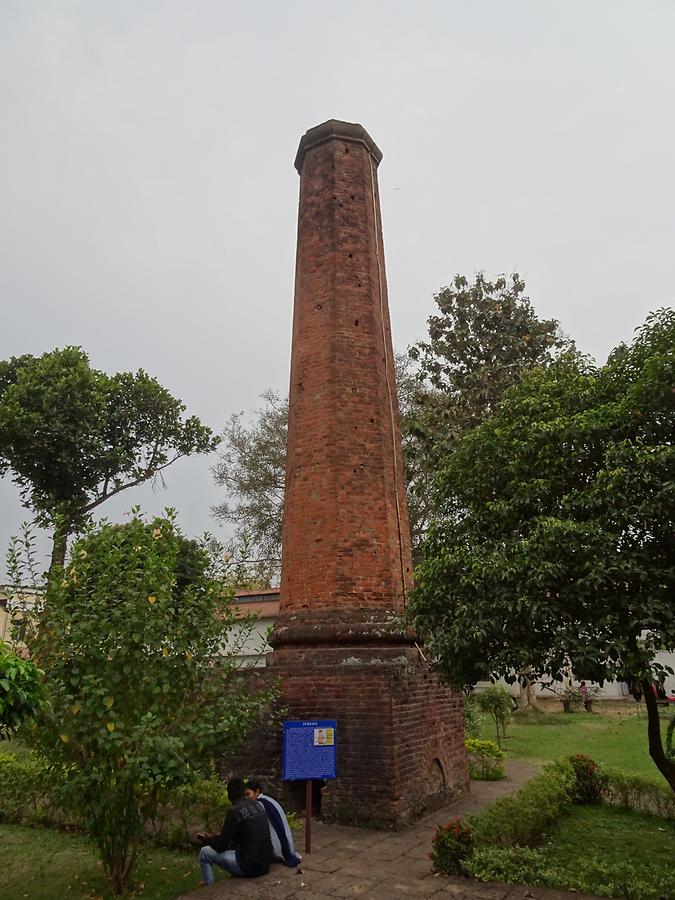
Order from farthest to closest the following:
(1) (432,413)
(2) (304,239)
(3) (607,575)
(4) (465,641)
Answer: (1) (432,413), (2) (304,239), (4) (465,641), (3) (607,575)

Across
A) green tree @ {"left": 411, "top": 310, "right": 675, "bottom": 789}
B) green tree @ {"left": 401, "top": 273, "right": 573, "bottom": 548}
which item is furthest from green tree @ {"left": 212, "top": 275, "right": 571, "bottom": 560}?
green tree @ {"left": 411, "top": 310, "right": 675, "bottom": 789}

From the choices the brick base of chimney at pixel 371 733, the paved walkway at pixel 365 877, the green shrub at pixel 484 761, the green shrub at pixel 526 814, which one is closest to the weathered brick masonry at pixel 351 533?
the brick base of chimney at pixel 371 733

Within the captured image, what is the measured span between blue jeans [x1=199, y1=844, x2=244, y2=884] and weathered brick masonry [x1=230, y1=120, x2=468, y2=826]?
253 centimetres

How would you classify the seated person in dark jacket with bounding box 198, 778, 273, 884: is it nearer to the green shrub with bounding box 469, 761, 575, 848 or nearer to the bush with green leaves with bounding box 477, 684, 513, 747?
the green shrub with bounding box 469, 761, 575, 848

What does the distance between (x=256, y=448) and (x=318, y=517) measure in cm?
1451

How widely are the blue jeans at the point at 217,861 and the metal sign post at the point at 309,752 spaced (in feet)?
4.55

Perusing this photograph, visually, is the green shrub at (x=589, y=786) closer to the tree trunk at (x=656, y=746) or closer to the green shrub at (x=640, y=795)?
the green shrub at (x=640, y=795)

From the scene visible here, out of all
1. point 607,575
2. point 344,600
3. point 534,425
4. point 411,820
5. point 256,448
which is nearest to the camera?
point 607,575

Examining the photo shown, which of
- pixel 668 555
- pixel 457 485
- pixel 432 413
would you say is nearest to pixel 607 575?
pixel 668 555

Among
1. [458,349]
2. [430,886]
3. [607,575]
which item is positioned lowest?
[430,886]

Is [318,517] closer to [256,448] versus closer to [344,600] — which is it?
[344,600]

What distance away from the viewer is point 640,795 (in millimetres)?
10062

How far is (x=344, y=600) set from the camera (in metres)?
10.2

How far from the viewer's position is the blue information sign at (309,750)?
7957mm
